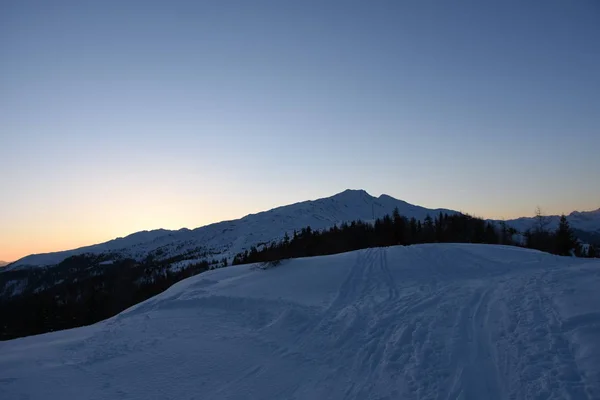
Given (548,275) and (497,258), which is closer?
(548,275)

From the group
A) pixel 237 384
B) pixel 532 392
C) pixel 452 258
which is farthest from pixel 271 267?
pixel 532 392

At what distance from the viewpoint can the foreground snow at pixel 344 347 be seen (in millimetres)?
8430

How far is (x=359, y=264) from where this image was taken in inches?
1023

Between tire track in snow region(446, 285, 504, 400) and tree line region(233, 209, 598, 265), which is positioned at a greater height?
tree line region(233, 209, 598, 265)

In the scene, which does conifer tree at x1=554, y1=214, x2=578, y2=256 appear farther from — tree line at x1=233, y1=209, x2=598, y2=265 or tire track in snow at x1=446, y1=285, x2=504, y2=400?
tire track in snow at x1=446, y1=285, x2=504, y2=400

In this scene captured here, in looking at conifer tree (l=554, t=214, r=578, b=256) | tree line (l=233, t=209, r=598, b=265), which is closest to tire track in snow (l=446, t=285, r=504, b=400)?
conifer tree (l=554, t=214, r=578, b=256)

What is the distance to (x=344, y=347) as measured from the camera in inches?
461

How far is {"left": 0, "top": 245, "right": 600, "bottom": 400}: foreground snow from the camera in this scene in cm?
843

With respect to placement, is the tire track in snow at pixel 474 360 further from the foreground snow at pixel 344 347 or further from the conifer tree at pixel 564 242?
the conifer tree at pixel 564 242

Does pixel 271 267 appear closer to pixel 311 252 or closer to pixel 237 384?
pixel 237 384

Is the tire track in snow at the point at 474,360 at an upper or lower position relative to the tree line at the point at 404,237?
lower

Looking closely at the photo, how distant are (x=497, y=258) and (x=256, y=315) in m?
18.6

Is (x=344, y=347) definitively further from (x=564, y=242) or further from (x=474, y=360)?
(x=564, y=242)

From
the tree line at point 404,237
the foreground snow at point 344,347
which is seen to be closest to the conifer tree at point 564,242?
the tree line at point 404,237
